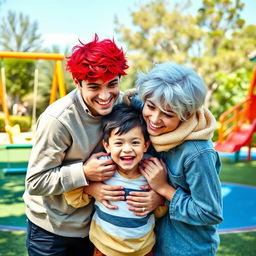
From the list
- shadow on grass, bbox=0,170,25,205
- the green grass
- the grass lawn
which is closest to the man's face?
the grass lawn

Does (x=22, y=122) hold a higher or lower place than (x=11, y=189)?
lower

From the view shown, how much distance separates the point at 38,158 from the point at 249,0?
89.0 ft

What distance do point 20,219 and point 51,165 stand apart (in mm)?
3080

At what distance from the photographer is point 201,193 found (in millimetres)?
1711

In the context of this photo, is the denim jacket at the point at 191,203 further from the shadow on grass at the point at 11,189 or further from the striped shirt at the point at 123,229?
the shadow on grass at the point at 11,189

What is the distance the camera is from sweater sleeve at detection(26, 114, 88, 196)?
6.00 feet

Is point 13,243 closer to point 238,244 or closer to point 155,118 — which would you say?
point 238,244

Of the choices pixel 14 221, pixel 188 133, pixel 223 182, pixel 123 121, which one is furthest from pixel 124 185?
pixel 223 182

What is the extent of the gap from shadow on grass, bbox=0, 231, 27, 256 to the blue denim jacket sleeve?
229 cm

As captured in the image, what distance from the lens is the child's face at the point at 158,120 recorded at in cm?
174

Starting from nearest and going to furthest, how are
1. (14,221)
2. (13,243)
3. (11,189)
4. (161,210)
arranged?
(161,210)
(13,243)
(14,221)
(11,189)

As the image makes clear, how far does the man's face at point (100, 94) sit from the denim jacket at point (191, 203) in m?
0.37

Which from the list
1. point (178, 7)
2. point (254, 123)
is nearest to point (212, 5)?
point (178, 7)

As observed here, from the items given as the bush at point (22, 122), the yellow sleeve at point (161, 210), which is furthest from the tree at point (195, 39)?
the yellow sleeve at point (161, 210)
